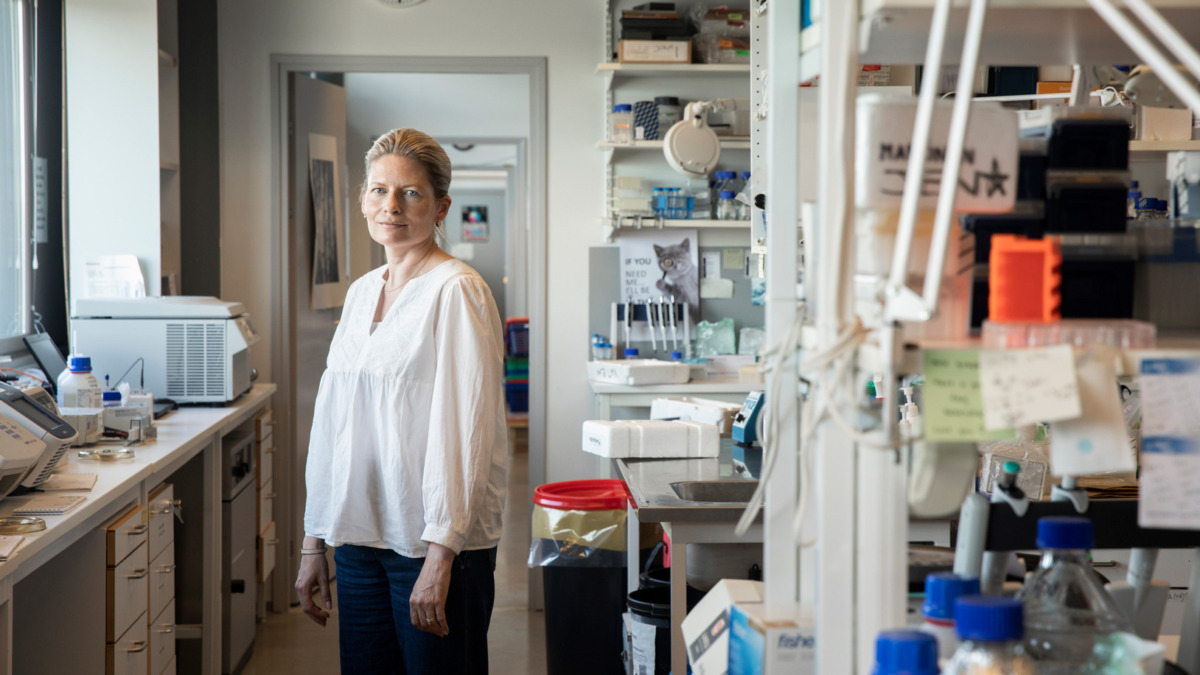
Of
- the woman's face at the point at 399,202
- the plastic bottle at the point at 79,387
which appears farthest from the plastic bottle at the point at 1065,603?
the plastic bottle at the point at 79,387

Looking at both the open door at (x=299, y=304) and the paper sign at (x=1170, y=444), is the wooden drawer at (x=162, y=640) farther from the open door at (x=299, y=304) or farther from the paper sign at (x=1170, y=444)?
the paper sign at (x=1170, y=444)

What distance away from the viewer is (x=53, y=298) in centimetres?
362

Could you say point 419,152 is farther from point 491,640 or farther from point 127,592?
point 491,640

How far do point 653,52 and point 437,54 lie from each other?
3.00ft

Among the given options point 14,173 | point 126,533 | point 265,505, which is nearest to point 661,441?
point 126,533

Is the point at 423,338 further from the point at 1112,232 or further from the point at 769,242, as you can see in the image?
the point at 1112,232

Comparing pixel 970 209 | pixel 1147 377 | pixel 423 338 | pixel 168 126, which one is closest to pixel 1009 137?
pixel 970 209

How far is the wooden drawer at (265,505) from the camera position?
3789mm

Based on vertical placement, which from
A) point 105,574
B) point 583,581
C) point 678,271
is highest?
point 678,271

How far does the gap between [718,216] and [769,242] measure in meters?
3.27

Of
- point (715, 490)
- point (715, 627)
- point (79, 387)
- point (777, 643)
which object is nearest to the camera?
point (777, 643)

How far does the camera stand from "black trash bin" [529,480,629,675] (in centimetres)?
298

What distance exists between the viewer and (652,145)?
4145mm

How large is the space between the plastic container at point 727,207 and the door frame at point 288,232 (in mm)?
741
